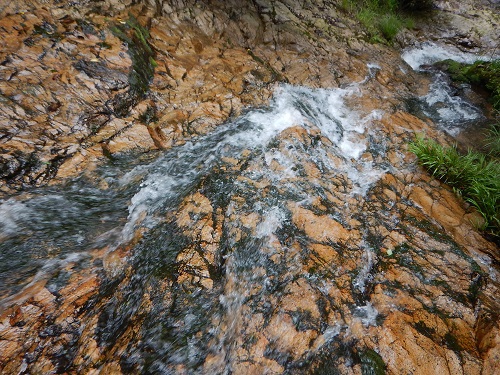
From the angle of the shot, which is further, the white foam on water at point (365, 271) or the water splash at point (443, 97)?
the water splash at point (443, 97)

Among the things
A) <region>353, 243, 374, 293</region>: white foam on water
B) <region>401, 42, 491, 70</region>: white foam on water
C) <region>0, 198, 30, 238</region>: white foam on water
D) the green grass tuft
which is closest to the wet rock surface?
<region>353, 243, 374, 293</region>: white foam on water

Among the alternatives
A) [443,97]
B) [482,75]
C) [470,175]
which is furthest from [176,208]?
[482,75]

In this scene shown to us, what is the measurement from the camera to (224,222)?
2.90 m

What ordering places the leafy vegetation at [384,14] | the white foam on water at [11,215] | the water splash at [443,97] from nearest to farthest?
the white foam on water at [11,215] → the water splash at [443,97] → the leafy vegetation at [384,14]

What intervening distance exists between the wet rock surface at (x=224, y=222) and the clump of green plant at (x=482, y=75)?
199 centimetres

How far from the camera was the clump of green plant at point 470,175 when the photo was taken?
326 centimetres

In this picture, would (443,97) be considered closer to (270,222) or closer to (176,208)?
(270,222)

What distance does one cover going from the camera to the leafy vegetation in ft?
22.7

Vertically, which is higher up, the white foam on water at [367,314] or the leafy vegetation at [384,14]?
the leafy vegetation at [384,14]

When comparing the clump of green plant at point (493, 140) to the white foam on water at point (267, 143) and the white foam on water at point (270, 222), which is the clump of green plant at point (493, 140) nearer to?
the white foam on water at point (267, 143)

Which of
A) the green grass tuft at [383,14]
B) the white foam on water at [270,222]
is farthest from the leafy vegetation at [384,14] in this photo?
the white foam on water at [270,222]

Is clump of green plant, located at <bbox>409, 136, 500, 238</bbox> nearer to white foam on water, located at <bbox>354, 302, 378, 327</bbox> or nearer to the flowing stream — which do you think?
the flowing stream

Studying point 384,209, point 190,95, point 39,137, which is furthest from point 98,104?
point 384,209

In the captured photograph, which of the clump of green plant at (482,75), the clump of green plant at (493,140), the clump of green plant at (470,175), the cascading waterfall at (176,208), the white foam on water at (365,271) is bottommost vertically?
the cascading waterfall at (176,208)
